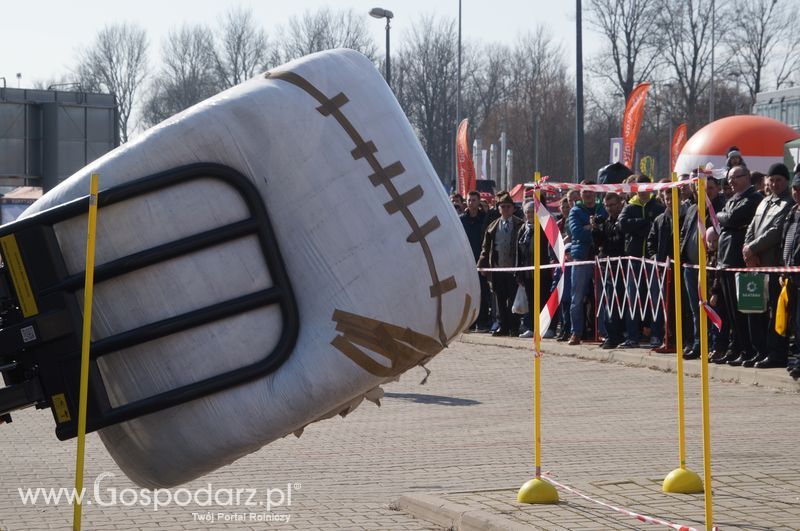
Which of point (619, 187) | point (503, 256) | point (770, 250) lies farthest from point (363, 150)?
point (503, 256)

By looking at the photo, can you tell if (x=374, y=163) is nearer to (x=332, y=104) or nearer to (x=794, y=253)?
(x=332, y=104)

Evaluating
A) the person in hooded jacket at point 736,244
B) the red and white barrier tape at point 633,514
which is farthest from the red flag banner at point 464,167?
the red and white barrier tape at point 633,514

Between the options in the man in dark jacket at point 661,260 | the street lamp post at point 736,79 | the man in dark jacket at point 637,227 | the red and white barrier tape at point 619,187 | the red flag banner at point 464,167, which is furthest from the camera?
the street lamp post at point 736,79

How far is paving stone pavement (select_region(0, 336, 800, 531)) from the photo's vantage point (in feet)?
24.3

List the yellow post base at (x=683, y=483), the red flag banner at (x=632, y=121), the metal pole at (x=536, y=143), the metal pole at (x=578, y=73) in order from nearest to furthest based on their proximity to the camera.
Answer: the yellow post base at (x=683, y=483) → the metal pole at (x=578, y=73) → the red flag banner at (x=632, y=121) → the metal pole at (x=536, y=143)

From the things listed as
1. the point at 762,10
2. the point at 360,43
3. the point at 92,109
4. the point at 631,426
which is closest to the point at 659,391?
the point at 631,426

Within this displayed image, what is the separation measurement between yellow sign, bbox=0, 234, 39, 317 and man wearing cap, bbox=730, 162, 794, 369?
10756 mm

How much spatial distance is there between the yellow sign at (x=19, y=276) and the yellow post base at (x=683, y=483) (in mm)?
4602

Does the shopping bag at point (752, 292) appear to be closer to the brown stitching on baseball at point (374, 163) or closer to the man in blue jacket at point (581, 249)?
the man in blue jacket at point (581, 249)

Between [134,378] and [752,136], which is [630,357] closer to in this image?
[134,378]

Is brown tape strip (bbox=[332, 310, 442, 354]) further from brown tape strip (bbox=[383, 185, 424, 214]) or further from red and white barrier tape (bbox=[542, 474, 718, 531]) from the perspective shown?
red and white barrier tape (bbox=[542, 474, 718, 531])

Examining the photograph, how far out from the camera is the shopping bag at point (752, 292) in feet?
45.8

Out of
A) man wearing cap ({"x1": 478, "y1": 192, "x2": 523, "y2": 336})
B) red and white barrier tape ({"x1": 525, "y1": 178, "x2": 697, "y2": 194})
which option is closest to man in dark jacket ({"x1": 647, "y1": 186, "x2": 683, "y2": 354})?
man wearing cap ({"x1": 478, "y1": 192, "x2": 523, "y2": 336})

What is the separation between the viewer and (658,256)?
54.1ft
